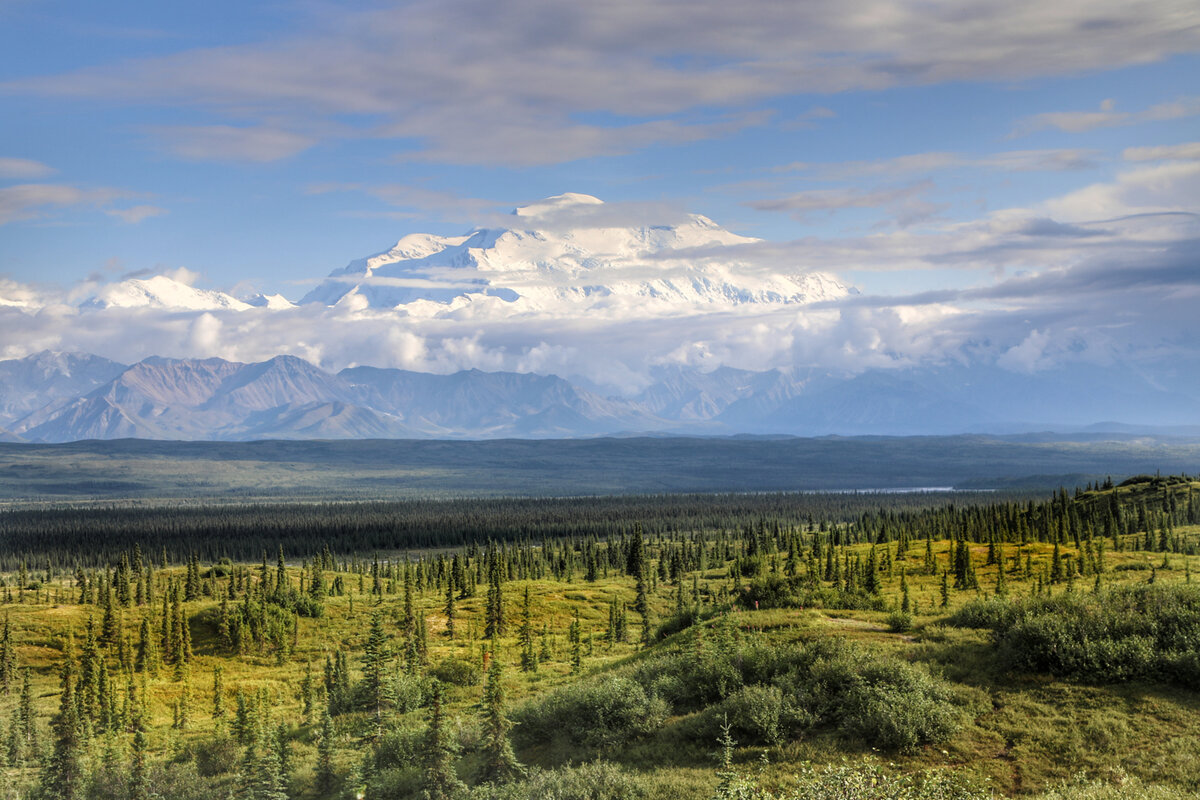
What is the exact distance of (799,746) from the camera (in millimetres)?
30656

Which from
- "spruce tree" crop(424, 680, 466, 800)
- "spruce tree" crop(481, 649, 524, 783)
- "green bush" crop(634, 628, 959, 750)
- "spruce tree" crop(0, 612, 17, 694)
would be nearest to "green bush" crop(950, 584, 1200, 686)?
"green bush" crop(634, 628, 959, 750)

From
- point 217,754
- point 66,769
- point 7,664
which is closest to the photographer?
point 66,769

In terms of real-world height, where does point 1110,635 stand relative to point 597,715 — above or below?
above

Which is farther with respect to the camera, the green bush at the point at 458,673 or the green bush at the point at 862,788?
the green bush at the point at 458,673

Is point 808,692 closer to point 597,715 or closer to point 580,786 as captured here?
point 597,715

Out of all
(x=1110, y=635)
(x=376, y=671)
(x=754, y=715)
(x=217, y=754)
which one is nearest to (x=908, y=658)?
(x=1110, y=635)

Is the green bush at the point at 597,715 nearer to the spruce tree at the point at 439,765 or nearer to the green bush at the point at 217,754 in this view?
the spruce tree at the point at 439,765

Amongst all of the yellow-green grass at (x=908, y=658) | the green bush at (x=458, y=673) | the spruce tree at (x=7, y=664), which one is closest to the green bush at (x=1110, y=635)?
the yellow-green grass at (x=908, y=658)

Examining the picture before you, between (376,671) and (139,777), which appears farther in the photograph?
(376,671)

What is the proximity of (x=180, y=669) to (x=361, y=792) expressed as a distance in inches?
2392

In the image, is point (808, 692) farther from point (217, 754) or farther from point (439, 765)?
point (217, 754)

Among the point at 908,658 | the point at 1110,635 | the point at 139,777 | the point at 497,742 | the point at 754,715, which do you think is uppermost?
the point at 1110,635

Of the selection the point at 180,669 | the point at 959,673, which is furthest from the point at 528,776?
the point at 180,669

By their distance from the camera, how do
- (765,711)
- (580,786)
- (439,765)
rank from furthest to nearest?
(439,765) < (765,711) < (580,786)
